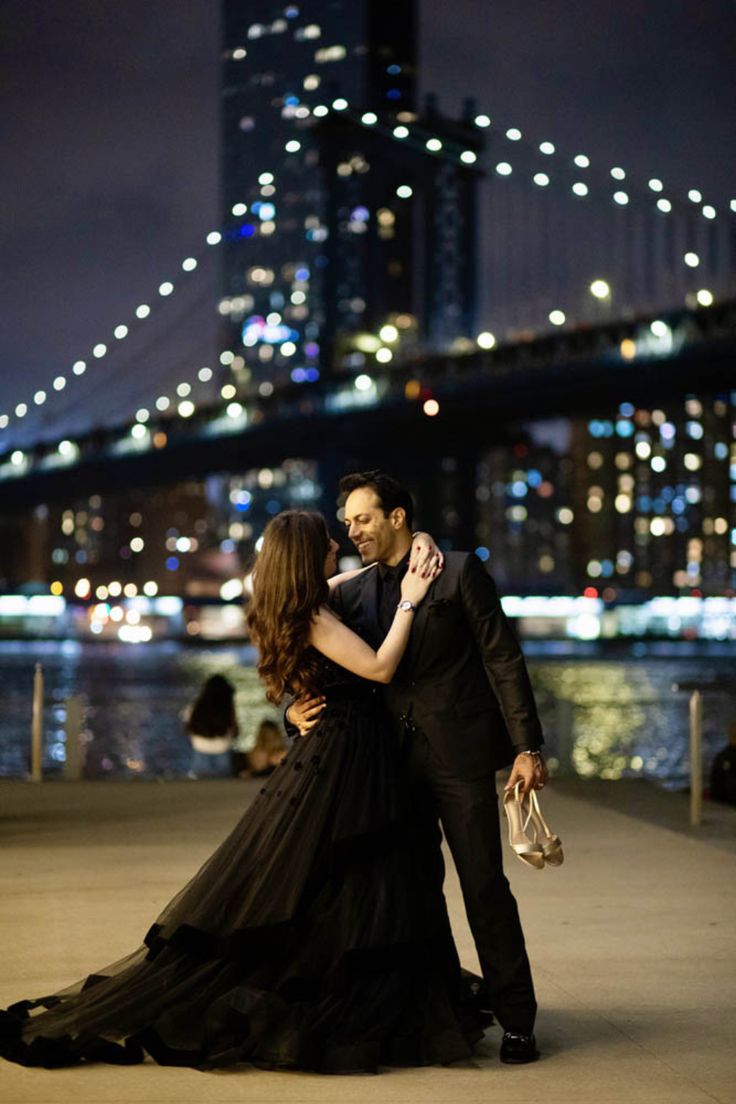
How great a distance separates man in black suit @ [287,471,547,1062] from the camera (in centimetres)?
448

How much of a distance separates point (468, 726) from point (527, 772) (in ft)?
0.71

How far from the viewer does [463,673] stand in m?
4.61

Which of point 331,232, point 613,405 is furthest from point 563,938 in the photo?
point 331,232

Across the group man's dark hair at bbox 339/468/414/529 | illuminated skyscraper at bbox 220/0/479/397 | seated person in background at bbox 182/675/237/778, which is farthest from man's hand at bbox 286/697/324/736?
illuminated skyscraper at bbox 220/0/479/397

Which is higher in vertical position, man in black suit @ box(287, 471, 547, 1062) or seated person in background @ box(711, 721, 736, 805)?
man in black suit @ box(287, 471, 547, 1062)

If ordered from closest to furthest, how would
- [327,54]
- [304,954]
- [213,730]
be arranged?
[304,954], [213,730], [327,54]

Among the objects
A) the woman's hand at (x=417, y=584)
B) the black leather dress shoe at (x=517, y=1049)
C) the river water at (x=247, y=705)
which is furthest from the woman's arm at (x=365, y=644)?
the river water at (x=247, y=705)

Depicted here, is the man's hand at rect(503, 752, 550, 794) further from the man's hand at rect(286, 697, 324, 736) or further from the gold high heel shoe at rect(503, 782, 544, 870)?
the man's hand at rect(286, 697, 324, 736)

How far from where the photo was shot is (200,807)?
10.1m

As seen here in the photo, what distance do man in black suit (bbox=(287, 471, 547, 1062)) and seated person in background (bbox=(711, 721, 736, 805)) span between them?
253 inches

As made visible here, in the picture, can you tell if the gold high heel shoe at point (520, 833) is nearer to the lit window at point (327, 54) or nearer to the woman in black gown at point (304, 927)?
the woman in black gown at point (304, 927)

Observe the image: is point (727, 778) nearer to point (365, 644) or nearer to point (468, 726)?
point (468, 726)

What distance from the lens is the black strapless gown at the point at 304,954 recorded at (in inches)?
171

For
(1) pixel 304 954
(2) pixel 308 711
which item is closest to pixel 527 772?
(2) pixel 308 711
